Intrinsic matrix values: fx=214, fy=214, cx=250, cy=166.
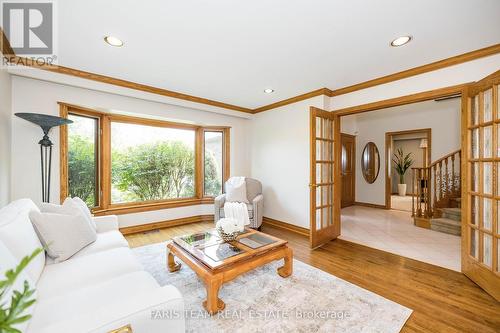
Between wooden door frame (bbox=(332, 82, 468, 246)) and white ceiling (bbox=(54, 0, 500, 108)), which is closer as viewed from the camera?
white ceiling (bbox=(54, 0, 500, 108))

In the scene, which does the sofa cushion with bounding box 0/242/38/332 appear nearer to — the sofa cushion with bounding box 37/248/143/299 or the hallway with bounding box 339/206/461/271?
the sofa cushion with bounding box 37/248/143/299

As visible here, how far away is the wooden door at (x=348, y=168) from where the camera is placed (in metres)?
6.08

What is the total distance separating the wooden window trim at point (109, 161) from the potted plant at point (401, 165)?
261 inches

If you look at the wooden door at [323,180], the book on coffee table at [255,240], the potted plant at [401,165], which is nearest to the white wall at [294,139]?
the wooden door at [323,180]

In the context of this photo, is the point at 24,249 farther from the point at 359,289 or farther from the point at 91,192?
the point at 359,289

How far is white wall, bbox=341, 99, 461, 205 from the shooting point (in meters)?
5.08

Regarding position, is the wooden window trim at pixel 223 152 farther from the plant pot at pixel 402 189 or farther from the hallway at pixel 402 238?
the plant pot at pixel 402 189

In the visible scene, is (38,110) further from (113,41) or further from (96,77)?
(113,41)

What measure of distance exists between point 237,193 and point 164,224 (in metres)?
1.53

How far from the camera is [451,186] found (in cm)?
454

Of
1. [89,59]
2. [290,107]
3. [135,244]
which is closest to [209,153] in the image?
[290,107]

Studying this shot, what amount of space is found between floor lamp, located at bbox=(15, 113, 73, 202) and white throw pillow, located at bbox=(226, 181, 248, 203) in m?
2.57

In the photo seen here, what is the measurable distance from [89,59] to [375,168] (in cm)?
671

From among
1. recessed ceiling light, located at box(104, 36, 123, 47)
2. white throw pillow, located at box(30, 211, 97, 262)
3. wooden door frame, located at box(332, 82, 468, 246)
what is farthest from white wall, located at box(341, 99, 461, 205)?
white throw pillow, located at box(30, 211, 97, 262)
